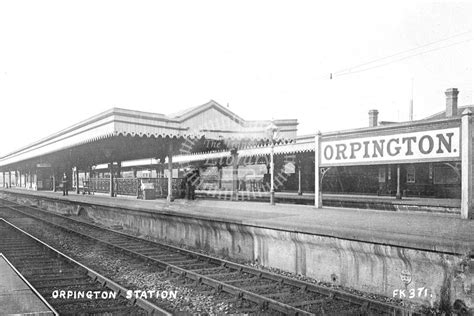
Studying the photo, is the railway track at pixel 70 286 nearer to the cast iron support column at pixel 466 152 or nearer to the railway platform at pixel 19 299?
the railway platform at pixel 19 299

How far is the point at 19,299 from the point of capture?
5117 mm

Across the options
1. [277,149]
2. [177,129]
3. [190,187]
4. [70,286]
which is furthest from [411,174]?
[70,286]

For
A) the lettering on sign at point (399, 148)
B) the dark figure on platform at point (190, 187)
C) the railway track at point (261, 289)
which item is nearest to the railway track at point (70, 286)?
the railway track at point (261, 289)

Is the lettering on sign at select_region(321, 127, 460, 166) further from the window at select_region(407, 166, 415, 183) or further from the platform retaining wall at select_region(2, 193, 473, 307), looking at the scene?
the window at select_region(407, 166, 415, 183)

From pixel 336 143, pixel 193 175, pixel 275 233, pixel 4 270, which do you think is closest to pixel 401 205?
pixel 336 143

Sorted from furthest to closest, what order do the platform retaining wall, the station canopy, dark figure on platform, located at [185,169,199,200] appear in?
dark figure on platform, located at [185,169,199,200] < the station canopy < the platform retaining wall

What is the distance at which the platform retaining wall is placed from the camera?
5301 millimetres

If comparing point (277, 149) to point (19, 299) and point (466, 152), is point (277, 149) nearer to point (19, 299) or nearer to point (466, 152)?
point (466, 152)

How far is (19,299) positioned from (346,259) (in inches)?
187

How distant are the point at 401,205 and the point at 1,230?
1526 cm

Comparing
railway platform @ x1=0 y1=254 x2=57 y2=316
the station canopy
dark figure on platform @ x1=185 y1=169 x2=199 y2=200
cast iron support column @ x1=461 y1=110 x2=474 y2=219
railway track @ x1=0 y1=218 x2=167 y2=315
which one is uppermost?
the station canopy

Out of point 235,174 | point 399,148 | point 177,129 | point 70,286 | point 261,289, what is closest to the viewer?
point 261,289

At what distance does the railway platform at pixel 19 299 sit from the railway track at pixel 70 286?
0.43 metres


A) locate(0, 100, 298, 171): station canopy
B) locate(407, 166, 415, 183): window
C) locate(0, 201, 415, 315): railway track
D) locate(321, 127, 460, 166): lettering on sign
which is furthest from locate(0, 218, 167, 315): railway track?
locate(407, 166, 415, 183): window
